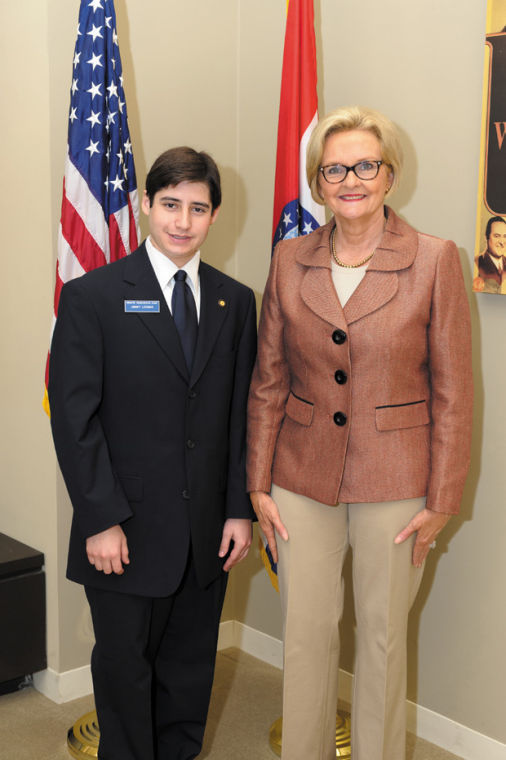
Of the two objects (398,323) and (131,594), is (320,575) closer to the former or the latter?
(131,594)

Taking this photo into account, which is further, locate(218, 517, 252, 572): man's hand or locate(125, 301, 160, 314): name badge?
locate(218, 517, 252, 572): man's hand

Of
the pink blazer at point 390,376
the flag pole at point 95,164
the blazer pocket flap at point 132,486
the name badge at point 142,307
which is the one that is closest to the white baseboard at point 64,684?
the flag pole at point 95,164

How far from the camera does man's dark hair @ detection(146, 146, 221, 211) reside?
2.12m

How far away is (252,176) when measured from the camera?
3398 millimetres

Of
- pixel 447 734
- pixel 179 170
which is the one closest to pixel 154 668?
pixel 447 734

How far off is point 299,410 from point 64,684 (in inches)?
61.7

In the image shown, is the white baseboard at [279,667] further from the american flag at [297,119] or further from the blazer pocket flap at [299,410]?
the american flag at [297,119]

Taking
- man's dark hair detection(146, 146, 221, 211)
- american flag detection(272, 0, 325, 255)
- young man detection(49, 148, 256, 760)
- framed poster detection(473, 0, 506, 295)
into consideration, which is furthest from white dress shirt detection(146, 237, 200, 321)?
framed poster detection(473, 0, 506, 295)

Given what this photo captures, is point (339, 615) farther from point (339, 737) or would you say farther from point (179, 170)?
point (179, 170)

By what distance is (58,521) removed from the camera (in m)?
3.05

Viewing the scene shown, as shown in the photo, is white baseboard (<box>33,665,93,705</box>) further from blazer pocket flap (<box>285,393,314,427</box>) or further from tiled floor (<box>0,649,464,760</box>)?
blazer pocket flap (<box>285,393,314,427</box>)

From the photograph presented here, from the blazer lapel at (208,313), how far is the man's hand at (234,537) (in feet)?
1.40

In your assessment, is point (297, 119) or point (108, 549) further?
point (297, 119)

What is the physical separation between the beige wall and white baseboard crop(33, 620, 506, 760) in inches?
1.5
